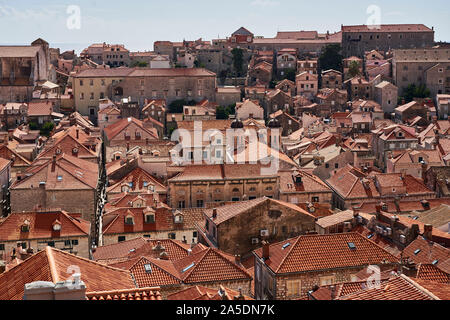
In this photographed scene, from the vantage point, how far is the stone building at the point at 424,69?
335ft

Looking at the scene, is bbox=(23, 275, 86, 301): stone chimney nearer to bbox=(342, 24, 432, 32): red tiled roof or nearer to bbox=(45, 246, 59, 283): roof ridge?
bbox=(45, 246, 59, 283): roof ridge

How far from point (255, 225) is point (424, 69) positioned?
7732 cm

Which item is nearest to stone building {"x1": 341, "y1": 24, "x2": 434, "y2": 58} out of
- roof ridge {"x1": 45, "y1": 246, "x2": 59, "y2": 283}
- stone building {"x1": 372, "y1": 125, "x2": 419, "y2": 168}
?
stone building {"x1": 372, "y1": 125, "x2": 419, "y2": 168}

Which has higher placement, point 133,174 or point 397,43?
point 397,43

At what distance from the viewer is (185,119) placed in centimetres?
8731

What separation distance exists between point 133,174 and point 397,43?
291ft

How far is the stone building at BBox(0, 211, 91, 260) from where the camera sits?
128 feet

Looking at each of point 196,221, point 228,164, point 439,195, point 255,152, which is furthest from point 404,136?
point 196,221

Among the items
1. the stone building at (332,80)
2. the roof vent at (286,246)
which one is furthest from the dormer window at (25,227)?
the stone building at (332,80)

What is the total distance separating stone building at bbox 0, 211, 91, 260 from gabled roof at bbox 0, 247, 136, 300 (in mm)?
20978

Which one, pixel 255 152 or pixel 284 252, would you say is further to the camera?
pixel 255 152

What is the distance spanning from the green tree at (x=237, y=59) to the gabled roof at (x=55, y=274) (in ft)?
346

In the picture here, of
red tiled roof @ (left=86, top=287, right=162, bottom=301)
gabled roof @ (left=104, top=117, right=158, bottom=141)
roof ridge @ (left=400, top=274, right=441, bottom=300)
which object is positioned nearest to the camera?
red tiled roof @ (left=86, top=287, right=162, bottom=301)
